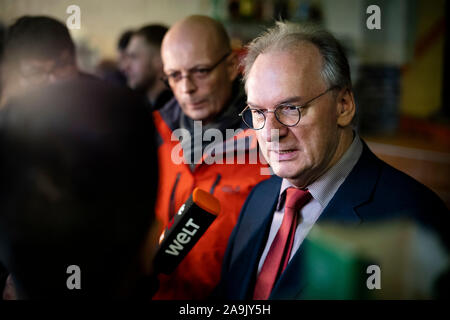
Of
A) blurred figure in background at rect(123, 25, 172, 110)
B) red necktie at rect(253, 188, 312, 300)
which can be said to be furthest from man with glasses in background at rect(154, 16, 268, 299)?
blurred figure in background at rect(123, 25, 172, 110)

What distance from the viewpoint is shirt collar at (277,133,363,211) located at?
0.98 metres

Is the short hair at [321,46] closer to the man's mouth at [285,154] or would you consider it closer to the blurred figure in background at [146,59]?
the man's mouth at [285,154]

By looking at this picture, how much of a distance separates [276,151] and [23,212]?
0.60 metres

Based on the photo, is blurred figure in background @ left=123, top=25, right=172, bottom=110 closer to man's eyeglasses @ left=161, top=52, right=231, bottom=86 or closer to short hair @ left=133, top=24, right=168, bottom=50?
short hair @ left=133, top=24, right=168, bottom=50

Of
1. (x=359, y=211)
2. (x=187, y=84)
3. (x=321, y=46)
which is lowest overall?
(x=359, y=211)

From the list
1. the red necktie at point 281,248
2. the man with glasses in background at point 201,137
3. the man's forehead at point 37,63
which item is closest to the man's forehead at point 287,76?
the red necktie at point 281,248

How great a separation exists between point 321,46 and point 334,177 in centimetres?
28

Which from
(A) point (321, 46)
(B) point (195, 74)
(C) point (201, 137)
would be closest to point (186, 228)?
(A) point (321, 46)

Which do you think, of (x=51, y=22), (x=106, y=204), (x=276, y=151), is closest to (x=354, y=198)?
(x=276, y=151)

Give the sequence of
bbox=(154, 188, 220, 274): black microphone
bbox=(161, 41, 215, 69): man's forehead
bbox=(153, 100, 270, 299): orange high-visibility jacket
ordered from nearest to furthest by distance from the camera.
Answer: bbox=(154, 188, 220, 274): black microphone, bbox=(153, 100, 270, 299): orange high-visibility jacket, bbox=(161, 41, 215, 69): man's forehead

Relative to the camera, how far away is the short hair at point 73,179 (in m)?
0.43

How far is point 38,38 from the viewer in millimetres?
1315

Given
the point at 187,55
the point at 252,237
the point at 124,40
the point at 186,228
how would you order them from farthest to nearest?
the point at 124,40 < the point at 187,55 < the point at 252,237 < the point at 186,228

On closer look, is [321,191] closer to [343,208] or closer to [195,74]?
[343,208]
